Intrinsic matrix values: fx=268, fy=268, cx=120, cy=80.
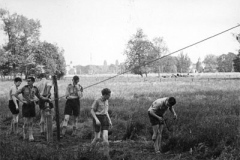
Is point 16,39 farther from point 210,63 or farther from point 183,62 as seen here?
point 210,63

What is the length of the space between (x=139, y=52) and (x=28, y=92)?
59537 mm

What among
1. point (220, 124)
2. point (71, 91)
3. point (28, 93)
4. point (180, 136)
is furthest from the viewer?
point (71, 91)

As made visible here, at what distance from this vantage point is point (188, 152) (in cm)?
612

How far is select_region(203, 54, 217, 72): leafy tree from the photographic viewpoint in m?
151

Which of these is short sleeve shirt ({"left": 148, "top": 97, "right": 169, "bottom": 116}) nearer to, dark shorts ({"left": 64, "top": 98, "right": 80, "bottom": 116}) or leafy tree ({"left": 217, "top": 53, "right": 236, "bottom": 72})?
dark shorts ({"left": 64, "top": 98, "right": 80, "bottom": 116})

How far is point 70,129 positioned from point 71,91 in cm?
138

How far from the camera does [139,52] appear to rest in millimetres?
66312

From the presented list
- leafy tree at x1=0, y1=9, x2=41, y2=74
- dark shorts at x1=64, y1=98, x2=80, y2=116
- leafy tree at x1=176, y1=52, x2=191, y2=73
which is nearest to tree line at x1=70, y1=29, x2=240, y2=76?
leafy tree at x1=176, y1=52, x2=191, y2=73

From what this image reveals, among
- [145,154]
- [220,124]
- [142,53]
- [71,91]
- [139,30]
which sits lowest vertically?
[145,154]

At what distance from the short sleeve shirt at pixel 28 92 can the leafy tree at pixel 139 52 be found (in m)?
56.4

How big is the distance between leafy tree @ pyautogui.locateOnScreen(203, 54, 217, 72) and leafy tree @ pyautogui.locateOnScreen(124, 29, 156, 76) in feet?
303

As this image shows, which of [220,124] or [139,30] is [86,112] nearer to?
[220,124]

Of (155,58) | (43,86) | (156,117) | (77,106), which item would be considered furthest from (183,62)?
(156,117)

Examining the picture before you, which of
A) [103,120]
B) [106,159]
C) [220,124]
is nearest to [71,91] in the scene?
[103,120]
